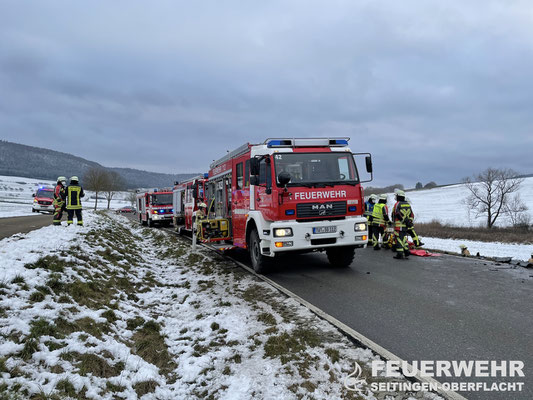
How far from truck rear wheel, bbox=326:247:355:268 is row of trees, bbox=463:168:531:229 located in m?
46.9

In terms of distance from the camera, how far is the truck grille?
730 centimetres

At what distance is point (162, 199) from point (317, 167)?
61.6 feet

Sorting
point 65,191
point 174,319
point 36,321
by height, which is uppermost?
point 65,191

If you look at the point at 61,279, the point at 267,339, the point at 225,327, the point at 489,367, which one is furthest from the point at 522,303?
the point at 61,279

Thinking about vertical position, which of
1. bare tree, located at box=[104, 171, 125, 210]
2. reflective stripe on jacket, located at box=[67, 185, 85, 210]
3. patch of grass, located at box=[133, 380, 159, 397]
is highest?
bare tree, located at box=[104, 171, 125, 210]

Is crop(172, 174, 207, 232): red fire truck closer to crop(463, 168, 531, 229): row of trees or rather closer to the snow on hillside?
the snow on hillside

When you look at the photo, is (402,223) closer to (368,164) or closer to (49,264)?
(368,164)

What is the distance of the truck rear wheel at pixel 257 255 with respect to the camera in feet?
25.8

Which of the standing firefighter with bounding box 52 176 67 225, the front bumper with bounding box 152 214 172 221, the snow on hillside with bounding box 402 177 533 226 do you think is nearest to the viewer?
the standing firefighter with bounding box 52 176 67 225

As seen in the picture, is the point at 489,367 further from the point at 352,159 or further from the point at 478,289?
the point at 352,159

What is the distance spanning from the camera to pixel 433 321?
15.4 feet

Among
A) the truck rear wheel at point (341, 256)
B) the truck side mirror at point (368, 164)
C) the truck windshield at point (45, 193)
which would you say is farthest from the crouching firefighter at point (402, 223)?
the truck windshield at point (45, 193)

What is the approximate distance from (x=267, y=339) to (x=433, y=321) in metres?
2.29

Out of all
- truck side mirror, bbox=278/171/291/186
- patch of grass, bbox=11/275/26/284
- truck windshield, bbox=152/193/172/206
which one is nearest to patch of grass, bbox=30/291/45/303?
patch of grass, bbox=11/275/26/284
